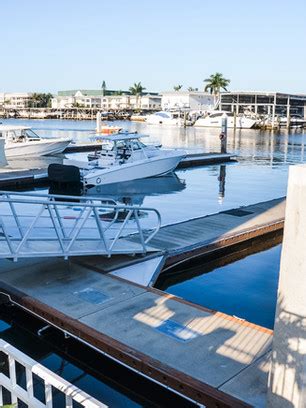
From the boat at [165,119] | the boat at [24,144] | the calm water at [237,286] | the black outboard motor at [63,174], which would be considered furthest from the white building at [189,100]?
the calm water at [237,286]

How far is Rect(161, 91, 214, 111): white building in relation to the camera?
118625mm

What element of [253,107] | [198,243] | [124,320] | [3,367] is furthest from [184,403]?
[253,107]

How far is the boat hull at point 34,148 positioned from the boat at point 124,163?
7.46 meters

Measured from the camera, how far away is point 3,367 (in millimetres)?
5902

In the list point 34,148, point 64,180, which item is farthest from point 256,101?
point 64,180

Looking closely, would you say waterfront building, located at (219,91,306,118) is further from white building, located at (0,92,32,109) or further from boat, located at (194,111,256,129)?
white building, located at (0,92,32,109)

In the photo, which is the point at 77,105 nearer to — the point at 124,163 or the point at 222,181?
the point at 222,181

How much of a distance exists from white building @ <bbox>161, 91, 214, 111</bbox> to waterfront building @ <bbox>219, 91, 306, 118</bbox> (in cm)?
1647

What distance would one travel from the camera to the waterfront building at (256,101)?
96062 mm

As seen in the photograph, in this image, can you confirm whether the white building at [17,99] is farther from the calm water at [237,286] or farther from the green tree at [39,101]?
the calm water at [237,286]

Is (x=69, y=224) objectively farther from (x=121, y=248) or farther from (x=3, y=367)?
(x=3, y=367)

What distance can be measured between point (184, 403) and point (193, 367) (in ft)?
2.24

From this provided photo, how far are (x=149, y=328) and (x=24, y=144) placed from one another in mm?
26001

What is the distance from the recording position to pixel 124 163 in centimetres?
2255
